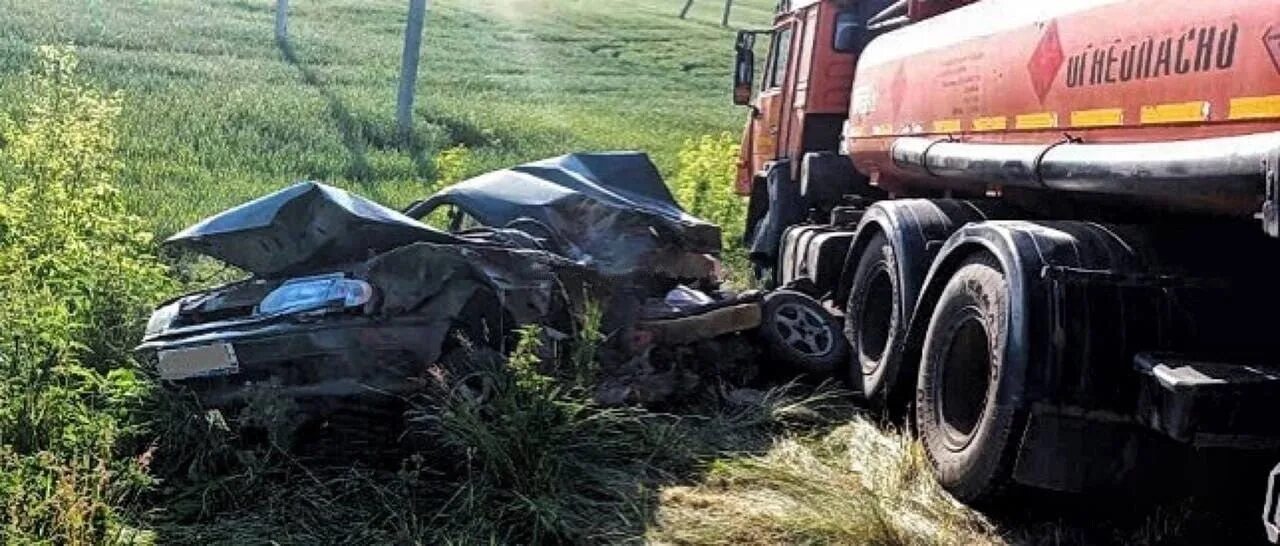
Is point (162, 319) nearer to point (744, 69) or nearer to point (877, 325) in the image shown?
point (877, 325)

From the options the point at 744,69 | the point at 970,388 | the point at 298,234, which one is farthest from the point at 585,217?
the point at 744,69

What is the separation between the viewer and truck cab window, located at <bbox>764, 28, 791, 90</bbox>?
34.8ft

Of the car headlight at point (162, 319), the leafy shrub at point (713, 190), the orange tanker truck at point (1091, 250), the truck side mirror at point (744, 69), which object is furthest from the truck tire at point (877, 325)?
the leafy shrub at point (713, 190)

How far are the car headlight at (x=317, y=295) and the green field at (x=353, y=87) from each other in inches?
181

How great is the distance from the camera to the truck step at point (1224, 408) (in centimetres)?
374

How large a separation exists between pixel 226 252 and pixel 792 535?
2.94 meters

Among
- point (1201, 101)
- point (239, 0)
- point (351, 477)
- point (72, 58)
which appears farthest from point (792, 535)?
point (239, 0)

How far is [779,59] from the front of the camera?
10.9 m

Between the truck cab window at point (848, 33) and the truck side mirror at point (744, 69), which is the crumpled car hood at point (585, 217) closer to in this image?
the truck cab window at point (848, 33)

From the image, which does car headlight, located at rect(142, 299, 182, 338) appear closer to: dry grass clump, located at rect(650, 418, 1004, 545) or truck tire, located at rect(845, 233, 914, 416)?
dry grass clump, located at rect(650, 418, 1004, 545)

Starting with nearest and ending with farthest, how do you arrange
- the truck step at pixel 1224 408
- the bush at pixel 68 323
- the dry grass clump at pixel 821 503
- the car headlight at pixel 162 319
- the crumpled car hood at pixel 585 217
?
the truck step at pixel 1224 408
the bush at pixel 68 323
the dry grass clump at pixel 821 503
the car headlight at pixel 162 319
the crumpled car hood at pixel 585 217

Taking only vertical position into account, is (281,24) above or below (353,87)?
above

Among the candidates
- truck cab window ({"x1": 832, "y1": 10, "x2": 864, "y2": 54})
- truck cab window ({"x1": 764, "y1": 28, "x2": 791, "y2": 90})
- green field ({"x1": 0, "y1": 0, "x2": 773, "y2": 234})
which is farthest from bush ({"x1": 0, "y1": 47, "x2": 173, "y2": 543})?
truck cab window ({"x1": 764, "y1": 28, "x2": 791, "y2": 90})

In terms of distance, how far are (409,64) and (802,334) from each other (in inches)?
538
